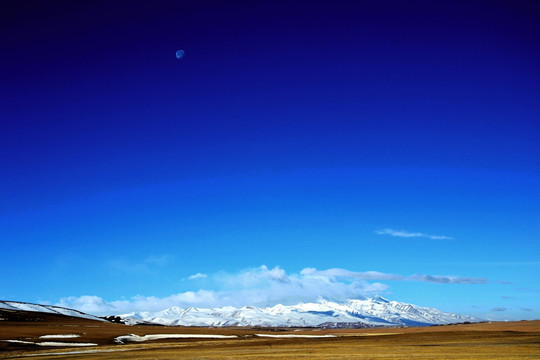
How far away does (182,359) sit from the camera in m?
50.1

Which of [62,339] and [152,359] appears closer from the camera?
[152,359]

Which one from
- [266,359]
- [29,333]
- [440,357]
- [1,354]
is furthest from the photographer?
[29,333]

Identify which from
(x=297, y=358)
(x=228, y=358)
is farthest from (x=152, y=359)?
(x=297, y=358)

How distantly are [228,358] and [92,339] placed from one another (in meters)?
51.2

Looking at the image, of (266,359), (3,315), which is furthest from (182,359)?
(3,315)

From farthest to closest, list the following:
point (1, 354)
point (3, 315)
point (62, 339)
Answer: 1. point (3, 315)
2. point (62, 339)
3. point (1, 354)

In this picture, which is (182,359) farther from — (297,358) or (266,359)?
(297,358)

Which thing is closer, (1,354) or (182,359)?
(182,359)

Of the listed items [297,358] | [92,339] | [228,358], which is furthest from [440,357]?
[92,339]

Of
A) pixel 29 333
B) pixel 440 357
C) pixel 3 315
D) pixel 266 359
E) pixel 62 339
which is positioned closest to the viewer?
pixel 440 357

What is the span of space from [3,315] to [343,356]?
145536 mm

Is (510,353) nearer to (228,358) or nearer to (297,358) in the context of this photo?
(297,358)

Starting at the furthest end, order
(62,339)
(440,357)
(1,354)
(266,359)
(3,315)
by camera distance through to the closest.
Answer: (3,315) < (62,339) < (1,354) < (266,359) < (440,357)

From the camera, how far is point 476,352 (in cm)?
4922
